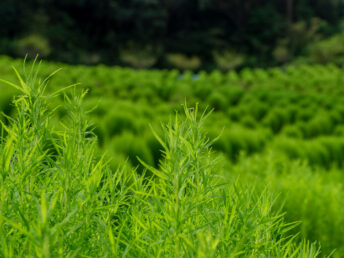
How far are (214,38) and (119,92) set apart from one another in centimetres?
3235

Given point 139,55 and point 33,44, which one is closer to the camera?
point 33,44

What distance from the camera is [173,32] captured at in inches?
1672

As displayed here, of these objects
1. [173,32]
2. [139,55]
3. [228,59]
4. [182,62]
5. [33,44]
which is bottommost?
[182,62]

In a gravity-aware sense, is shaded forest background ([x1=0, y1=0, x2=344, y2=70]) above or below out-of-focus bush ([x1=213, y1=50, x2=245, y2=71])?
above

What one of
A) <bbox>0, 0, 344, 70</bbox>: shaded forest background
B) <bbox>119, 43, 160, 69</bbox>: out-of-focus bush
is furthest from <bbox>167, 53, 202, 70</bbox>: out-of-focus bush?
<bbox>119, 43, 160, 69</bbox>: out-of-focus bush

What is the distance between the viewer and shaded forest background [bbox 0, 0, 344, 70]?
33281 millimetres

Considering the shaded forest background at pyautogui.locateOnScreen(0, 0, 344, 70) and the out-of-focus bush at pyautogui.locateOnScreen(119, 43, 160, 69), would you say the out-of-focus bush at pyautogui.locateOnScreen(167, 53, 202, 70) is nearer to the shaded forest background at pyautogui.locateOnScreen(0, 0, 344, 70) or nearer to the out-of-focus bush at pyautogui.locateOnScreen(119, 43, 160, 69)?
the shaded forest background at pyautogui.locateOnScreen(0, 0, 344, 70)

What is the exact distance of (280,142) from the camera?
4.47 m

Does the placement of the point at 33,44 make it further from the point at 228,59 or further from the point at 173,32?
the point at 228,59

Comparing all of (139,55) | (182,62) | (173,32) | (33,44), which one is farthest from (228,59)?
(33,44)

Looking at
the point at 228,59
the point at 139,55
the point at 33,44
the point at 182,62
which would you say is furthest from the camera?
the point at 182,62

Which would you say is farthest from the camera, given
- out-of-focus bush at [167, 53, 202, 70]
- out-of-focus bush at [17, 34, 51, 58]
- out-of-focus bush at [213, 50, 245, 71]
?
out-of-focus bush at [167, 53, 202, 70]

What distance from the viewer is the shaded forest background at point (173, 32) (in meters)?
33.3

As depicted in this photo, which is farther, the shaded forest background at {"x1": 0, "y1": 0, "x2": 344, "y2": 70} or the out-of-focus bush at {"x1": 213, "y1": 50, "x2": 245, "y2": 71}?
the out-of-focus bush at {"x1": 213, "y1": 50, "x2": 245, "y2": 71}
